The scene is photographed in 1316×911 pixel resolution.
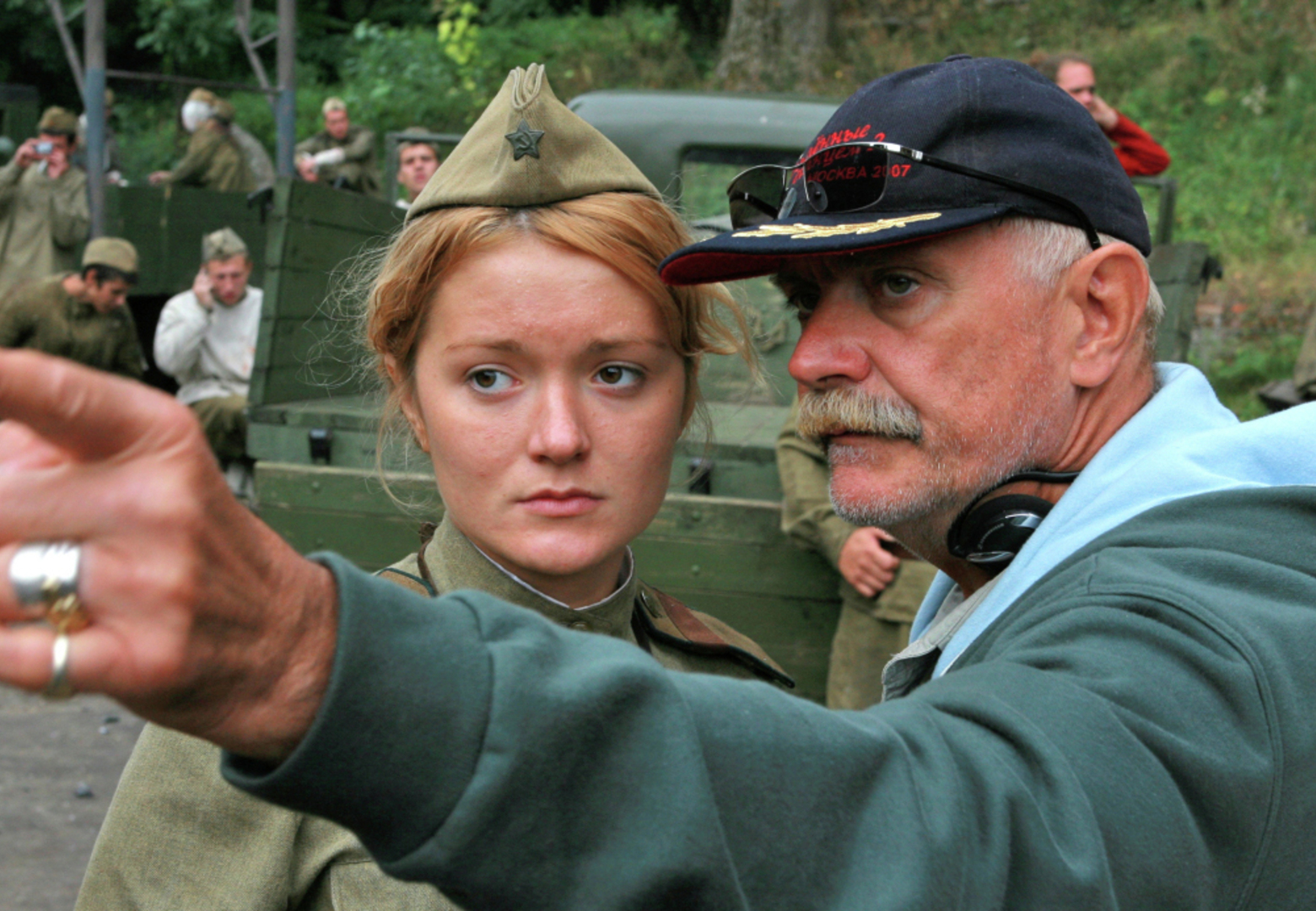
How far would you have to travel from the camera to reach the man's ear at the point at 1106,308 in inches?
67.8

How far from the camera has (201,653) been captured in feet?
2.69

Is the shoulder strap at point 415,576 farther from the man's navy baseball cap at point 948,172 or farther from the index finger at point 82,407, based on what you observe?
the index finger at point 82,407

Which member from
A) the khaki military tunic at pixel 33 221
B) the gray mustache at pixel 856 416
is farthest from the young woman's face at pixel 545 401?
the khaki military tunic at pixel 33 221

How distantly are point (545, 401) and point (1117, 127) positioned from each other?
569cm

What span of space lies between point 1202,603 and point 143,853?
121cm

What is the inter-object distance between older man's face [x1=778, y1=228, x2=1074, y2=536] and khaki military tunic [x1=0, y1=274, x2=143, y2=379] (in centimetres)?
734

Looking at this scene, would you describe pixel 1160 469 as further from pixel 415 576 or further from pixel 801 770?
pixel 415 576

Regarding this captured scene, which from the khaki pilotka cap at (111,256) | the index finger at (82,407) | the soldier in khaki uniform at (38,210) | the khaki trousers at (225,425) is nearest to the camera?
the index finger at (82,407)

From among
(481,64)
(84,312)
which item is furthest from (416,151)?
(481,64)

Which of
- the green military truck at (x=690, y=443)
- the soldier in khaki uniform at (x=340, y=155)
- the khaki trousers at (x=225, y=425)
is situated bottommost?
the khaki trousers at (x=225, y=425)

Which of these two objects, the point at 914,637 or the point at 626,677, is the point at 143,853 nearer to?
the point at 626,677

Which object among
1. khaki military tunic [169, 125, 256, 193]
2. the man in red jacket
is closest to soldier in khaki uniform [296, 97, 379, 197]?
khaki military tunic [169, 125, 256, 193]

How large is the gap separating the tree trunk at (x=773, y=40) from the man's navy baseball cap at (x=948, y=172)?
1463cm

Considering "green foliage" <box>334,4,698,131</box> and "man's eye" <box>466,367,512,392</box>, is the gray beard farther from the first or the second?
"green foliage" <box>334,4,698,131</box>
